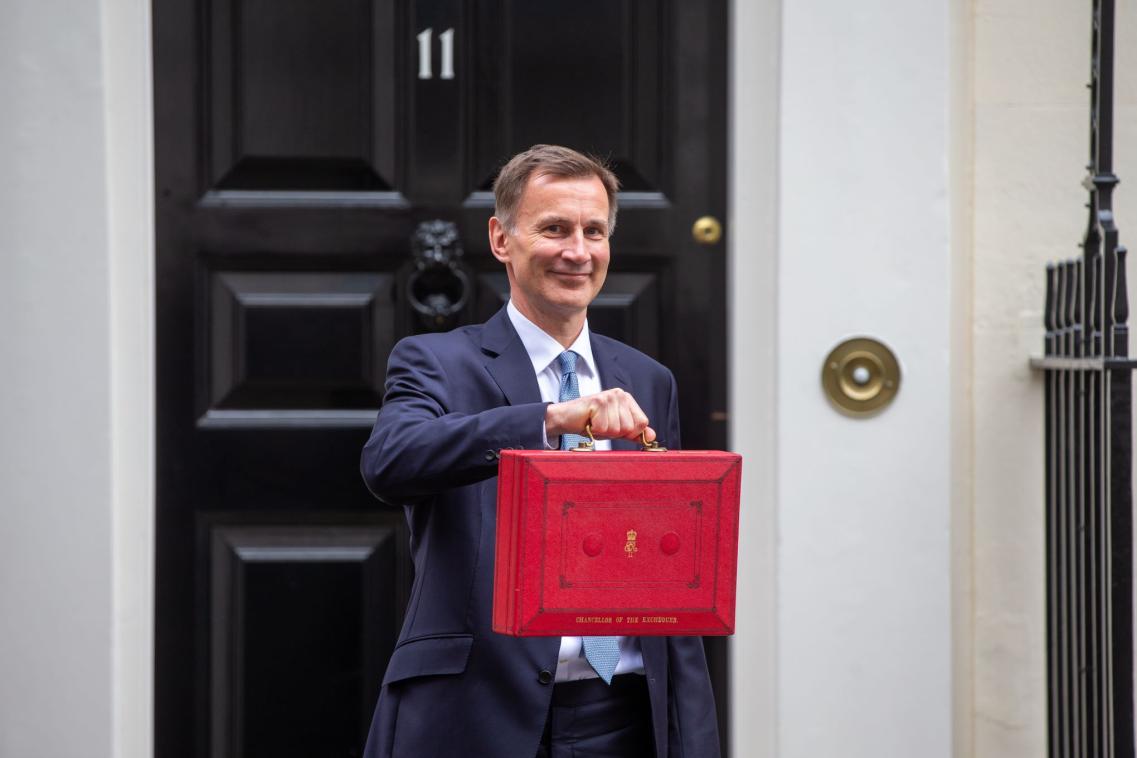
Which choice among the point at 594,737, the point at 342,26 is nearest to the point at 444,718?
the point at 594,737

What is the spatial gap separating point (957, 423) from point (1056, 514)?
306 millimetres

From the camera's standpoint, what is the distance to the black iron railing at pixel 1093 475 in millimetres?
2699

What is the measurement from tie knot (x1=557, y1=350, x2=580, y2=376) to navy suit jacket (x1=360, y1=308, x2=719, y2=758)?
5 cm

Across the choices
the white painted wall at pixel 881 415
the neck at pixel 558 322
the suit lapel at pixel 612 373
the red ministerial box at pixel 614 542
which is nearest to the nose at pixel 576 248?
the neck at pixel 558 322

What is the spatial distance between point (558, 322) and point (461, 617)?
0.49 m

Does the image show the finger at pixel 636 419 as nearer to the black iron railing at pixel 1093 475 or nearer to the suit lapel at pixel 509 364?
the suit lapel at pixel 509 364

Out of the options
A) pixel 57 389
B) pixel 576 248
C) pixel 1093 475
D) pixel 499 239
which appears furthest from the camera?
pixel 57 389

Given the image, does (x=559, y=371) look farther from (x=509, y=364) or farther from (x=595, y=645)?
(x=595, y=645)

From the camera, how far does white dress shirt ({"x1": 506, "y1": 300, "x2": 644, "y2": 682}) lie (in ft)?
6.83

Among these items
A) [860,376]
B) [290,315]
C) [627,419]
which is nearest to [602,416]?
[627,419]

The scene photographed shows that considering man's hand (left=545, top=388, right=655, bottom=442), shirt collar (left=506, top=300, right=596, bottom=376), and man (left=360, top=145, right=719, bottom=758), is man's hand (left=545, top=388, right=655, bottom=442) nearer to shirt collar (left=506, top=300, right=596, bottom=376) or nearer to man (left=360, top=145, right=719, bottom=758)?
man (left=360, top=145, right=719, bottom=758)

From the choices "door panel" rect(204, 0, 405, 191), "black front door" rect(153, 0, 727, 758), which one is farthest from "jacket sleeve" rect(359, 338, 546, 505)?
"door panel" rect(204, 0, 405, 191)

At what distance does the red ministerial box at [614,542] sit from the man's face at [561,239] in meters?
0.33

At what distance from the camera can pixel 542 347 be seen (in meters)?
2.13
